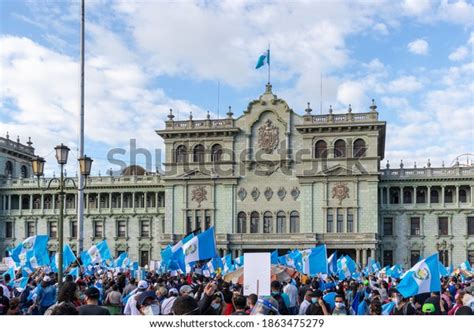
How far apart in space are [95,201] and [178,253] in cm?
4701

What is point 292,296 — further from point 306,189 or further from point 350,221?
point 306,189

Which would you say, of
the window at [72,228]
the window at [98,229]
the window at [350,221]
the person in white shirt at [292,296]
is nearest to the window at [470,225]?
the window at [350,221]

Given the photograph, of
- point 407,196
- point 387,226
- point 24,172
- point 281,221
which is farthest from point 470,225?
point 24,172

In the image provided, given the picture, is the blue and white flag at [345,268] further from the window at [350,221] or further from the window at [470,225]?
the window at [470,225]

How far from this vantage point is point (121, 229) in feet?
219

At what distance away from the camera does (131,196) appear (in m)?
66.9

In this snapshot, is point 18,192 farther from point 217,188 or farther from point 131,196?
point 217,188

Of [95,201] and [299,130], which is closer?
[299,130]

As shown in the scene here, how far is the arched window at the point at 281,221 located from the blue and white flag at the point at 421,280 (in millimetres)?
46085

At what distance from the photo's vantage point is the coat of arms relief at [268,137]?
6075cm

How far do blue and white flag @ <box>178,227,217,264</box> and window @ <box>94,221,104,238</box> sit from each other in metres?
46.9

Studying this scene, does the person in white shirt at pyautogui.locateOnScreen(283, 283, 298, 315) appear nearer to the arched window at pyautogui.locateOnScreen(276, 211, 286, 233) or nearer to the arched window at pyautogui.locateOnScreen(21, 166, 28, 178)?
the arched window at pyautogui.locateOnScreen(276, 211, 286, 233)

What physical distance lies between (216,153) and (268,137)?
5194 mm
